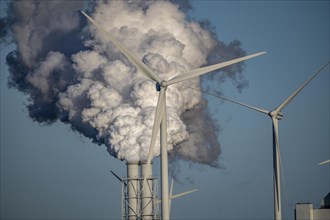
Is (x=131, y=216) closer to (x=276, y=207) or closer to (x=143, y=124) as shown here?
(x=143, y=124)

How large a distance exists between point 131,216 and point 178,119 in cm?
1678

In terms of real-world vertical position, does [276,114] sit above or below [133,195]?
above

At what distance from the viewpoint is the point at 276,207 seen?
100000mm

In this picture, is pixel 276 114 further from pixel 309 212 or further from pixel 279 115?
pixel 309 212

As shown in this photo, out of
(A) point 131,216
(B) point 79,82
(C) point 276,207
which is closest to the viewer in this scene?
(C) point 276,207

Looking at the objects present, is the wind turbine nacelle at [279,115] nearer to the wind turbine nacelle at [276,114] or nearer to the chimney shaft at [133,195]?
the wind turbine nacelle at [276,114]

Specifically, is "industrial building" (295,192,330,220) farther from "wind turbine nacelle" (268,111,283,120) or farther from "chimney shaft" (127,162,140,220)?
"wind turbine nacelle" (268,111,283,120)

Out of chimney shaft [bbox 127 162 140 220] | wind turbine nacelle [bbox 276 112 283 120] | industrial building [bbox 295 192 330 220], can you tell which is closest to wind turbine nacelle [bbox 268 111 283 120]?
wind turbine nacelle [bbox 276 112 283 120]

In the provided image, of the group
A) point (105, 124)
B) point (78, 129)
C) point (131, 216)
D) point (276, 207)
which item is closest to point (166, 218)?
point (276, 207)

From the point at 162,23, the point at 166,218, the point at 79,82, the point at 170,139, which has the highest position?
the point at 162,23

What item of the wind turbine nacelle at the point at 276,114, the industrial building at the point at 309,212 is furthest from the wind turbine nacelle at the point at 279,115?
the industrial building at the point at 309,212

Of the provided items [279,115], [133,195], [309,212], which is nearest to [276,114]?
[279,115]

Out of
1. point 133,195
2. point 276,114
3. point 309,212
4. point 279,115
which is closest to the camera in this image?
point 276,114

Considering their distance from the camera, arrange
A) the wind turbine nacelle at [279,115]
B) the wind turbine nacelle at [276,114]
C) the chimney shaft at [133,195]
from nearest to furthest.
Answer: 1. the wind turbine nacelle at [276,114]
2. the wind turbine nacelle at [279,115]
3. the chimney shaft at [133,195]
